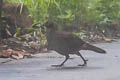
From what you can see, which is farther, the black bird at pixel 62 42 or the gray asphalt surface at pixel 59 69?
the black bird at pixel 62 42

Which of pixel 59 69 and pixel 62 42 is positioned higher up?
pixel 62 42

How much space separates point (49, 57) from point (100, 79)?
2.18 meters

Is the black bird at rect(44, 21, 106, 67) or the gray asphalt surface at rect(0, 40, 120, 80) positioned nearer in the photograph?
the gray asphalt surface at rect(0, 40, 120, 80)

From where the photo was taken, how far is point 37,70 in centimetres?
503

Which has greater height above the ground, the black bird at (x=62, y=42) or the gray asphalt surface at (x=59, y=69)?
the black bird at (x=62, y=42)

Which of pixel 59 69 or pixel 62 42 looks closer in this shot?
pixel 62 42

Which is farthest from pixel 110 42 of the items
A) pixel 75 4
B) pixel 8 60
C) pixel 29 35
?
pixel 8 60

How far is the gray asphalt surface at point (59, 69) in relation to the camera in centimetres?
450

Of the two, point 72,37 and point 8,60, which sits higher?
point 72,37

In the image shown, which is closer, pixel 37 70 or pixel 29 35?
pixel 37 70

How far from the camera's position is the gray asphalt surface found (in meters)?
4.50

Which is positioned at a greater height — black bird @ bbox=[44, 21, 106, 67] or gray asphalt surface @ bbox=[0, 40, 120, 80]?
black bird @ bbox=[44, 21, 106, 67]

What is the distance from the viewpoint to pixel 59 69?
5.08 meters

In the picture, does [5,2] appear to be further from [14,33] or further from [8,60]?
[8,60]
